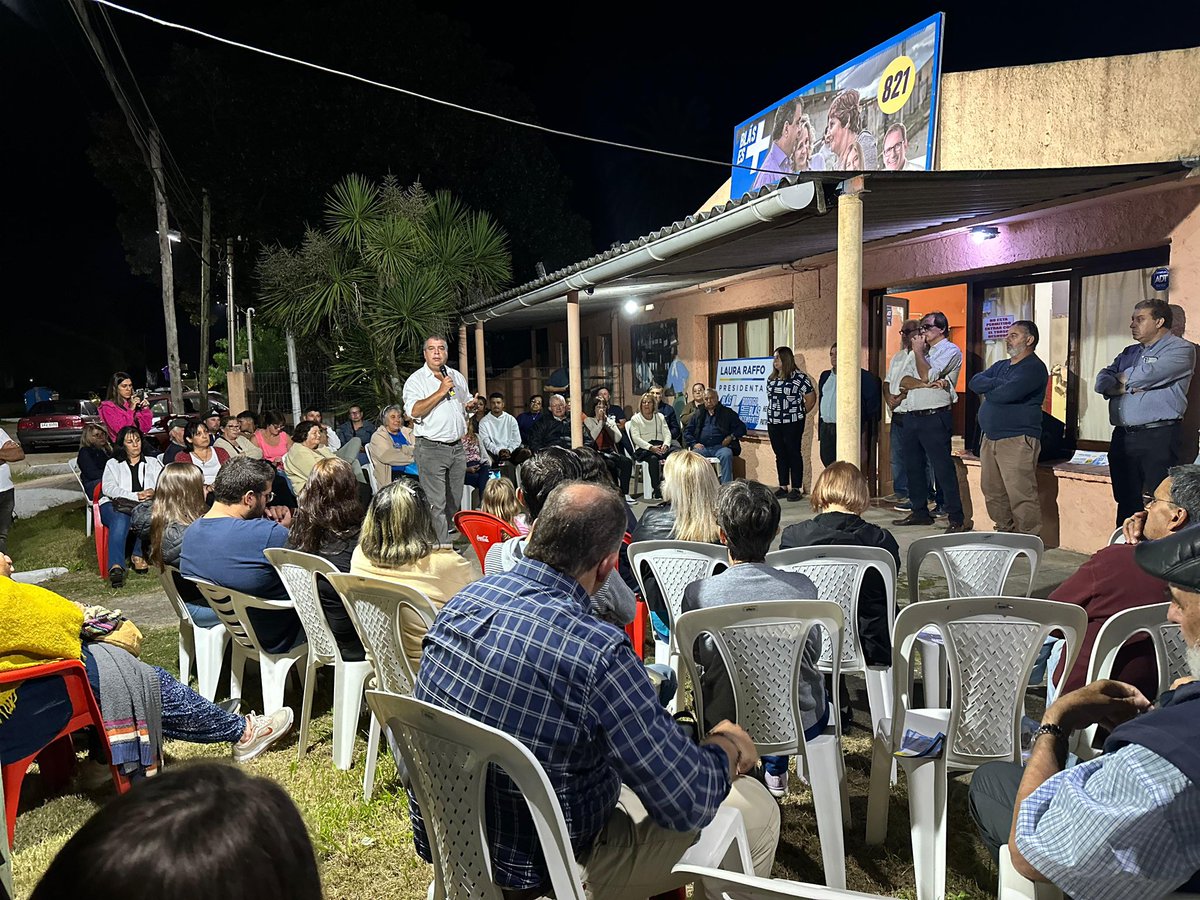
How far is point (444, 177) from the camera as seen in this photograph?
74.3 feet

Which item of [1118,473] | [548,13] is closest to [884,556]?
[1118,473]

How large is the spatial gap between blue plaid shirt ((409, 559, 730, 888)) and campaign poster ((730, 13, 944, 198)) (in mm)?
5630

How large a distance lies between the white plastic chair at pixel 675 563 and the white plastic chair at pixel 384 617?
1.06m

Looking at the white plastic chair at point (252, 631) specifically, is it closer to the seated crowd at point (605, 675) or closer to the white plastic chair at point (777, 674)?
the seated crowd at point (605, 675)

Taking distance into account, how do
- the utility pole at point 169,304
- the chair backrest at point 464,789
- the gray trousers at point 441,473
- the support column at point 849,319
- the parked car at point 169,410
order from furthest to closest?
the utility pole at point 169,304, the parked car at point 169,410, the gray trousers at point 441,473, the support column at point 849,319, the chair backrest at point 464,789

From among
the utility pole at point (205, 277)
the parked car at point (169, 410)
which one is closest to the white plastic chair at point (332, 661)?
the parked car at point (169, 410)

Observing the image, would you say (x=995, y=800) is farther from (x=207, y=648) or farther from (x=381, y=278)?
(x=381, y=278)

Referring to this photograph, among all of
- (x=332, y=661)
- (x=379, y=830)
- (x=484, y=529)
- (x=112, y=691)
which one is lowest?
(x=379, y=830)

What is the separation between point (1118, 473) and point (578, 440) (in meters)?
5.50

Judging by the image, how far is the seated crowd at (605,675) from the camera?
4.43 ft

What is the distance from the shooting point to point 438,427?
7.39 meters

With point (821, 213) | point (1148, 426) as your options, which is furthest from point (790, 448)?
point (821, 213)

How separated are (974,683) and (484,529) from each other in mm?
2878

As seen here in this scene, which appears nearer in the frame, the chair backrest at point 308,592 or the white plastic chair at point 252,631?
the chair backrest at point 308,592
